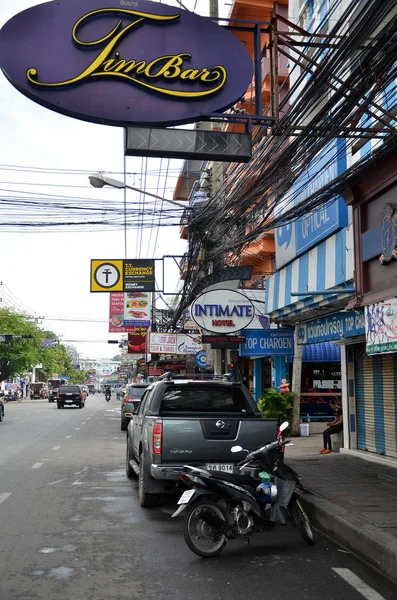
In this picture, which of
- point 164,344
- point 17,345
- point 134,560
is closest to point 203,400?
point 134,560

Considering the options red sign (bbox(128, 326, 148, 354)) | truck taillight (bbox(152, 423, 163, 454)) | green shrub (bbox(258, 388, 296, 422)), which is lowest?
truck taillight (bbox(152, 423, 163, 454))

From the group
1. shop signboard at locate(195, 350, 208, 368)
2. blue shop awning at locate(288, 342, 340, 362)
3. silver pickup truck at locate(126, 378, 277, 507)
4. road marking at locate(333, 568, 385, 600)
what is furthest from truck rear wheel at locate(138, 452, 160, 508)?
shop signboard at locate(195, 350, 208, 368)

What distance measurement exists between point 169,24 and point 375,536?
263 inches

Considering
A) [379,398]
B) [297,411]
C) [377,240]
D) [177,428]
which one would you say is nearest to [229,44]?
[377,240]

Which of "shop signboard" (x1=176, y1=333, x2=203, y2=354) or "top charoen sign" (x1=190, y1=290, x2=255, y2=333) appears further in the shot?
"shop signboard" (x1=176, y1=333, x2=203, y2=354)

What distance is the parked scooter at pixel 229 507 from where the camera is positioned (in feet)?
19.9

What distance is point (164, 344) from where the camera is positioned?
29.8m

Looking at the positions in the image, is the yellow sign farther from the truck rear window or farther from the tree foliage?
the tree foliage

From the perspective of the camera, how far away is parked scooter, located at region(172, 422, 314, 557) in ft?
19.9

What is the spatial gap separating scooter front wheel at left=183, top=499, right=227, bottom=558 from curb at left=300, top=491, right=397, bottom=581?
1.44 metres

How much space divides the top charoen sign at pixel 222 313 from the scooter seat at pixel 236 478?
10.4 meters

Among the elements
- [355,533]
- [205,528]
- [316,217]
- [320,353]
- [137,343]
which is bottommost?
[355,533]

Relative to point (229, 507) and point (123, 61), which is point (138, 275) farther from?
point (229, 507)

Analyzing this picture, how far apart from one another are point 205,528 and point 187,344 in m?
22.9
